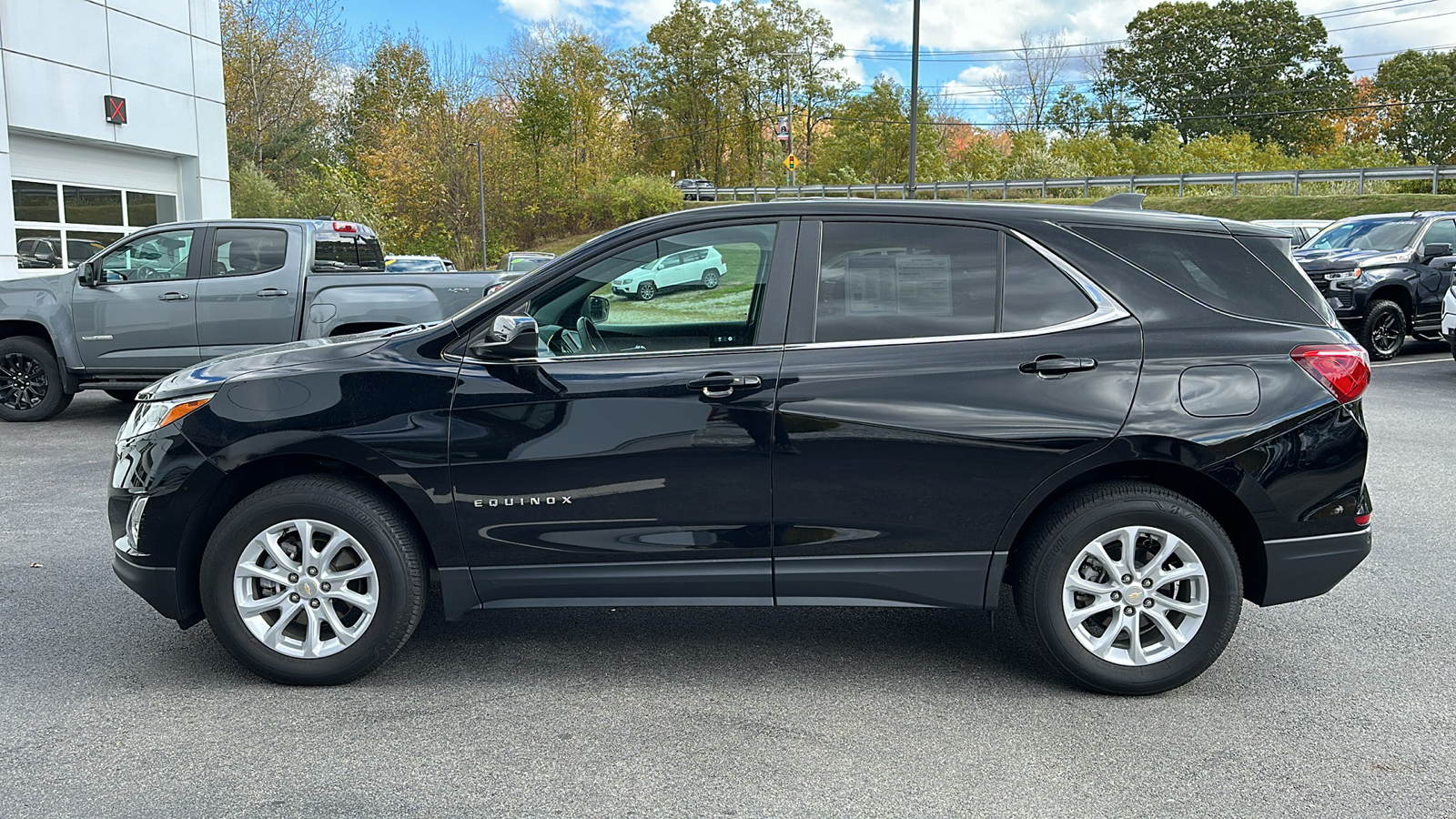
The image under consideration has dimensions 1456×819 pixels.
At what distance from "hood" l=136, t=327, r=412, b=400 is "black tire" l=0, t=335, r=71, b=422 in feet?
23.0

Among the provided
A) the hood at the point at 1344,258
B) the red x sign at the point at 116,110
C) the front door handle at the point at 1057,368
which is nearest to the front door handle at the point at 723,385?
the front door handle at the point at 1057,368

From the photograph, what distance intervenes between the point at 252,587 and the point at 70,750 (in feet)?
2.43

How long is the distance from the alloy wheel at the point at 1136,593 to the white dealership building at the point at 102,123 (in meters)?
18.2

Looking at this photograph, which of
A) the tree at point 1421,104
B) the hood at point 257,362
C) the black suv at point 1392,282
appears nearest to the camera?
the hood at point 257,362

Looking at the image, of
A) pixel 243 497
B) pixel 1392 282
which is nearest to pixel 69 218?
pixel 243 497

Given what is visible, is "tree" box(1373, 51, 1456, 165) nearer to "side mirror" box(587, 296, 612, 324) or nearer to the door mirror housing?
the door mirror housing

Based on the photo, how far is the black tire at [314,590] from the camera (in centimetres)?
383

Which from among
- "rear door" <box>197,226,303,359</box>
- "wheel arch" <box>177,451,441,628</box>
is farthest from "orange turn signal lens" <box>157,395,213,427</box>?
"rear door" <box>197,226,303,359</box>

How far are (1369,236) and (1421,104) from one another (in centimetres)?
5724

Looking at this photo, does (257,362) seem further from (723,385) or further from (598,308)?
(723,385)

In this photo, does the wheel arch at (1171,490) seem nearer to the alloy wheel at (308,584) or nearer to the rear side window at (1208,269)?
the rear side window at (1208,269)

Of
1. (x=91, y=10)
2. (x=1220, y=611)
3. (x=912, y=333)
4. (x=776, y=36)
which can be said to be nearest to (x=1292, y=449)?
(x=1220, y=611)

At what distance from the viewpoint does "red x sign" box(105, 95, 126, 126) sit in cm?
1948

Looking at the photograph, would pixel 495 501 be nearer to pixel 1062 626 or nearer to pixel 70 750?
pixel 70 750
